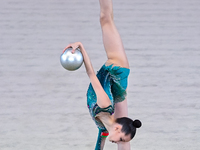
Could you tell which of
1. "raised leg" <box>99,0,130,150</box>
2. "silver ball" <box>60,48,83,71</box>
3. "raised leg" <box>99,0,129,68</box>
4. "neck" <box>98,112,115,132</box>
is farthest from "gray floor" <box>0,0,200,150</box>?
"silver ball" <box>60,48,83,71</box>

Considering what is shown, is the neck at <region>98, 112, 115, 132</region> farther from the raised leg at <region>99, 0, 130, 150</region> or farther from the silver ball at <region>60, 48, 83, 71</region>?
the silver ball at <region>60, 48, 83, 71</region>

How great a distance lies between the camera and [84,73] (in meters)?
3.90

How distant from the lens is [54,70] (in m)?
3.91

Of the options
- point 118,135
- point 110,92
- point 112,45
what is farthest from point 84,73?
point 118,135

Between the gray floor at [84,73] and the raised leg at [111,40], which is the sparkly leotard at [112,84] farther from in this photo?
the gray floor at [84,73]

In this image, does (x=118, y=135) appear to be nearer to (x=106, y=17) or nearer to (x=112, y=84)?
(x=112, y=84)

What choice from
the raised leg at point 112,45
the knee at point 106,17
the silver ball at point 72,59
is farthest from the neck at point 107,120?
the knee at point 106,17

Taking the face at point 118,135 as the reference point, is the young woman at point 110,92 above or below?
above

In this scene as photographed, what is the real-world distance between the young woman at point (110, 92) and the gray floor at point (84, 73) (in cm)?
62

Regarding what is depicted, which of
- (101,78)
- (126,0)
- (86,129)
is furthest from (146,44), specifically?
(101,78)

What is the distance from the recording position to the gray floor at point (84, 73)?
9.69 ft

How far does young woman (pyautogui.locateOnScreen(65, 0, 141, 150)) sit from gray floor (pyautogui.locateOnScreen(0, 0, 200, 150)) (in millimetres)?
618

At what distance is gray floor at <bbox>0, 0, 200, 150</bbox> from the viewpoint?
2953mm

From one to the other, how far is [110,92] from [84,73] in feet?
5.58
